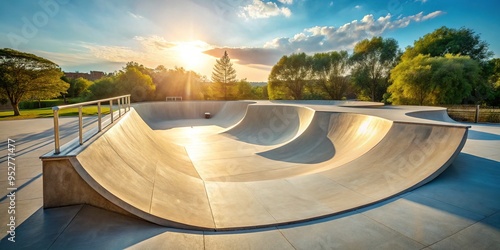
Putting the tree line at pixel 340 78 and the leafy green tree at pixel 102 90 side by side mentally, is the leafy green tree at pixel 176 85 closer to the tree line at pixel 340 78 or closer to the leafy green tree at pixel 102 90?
the tree line at pixel 340 78

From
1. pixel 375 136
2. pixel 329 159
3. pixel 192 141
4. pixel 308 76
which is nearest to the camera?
pixel 375 136

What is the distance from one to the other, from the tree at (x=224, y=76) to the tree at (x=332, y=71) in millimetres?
16997

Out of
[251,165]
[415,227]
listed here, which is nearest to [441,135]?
[415,227]

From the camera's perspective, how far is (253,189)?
4.85m

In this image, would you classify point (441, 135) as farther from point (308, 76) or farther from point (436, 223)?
point (308, 76)

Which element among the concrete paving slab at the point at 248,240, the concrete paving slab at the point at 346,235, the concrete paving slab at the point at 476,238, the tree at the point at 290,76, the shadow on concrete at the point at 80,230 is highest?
the tree at the point at 290,76

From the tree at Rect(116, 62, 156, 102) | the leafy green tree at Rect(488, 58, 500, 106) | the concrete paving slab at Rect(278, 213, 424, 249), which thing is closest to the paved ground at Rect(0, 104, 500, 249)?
the concrete paving slab at Rect(278, 213, 424, 249)

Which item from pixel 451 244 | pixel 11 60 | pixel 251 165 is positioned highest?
pixel 11 60

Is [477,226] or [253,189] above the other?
[477,226]

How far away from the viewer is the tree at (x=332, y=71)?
38.6 metres

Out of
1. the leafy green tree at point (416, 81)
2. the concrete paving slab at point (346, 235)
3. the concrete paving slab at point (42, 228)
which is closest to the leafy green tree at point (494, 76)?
the leafy green tree at point (416, 81)

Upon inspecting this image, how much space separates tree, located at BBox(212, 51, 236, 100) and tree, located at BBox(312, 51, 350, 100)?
16997mm

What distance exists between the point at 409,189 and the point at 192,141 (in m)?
9.98

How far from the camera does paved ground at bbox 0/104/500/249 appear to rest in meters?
2.36
